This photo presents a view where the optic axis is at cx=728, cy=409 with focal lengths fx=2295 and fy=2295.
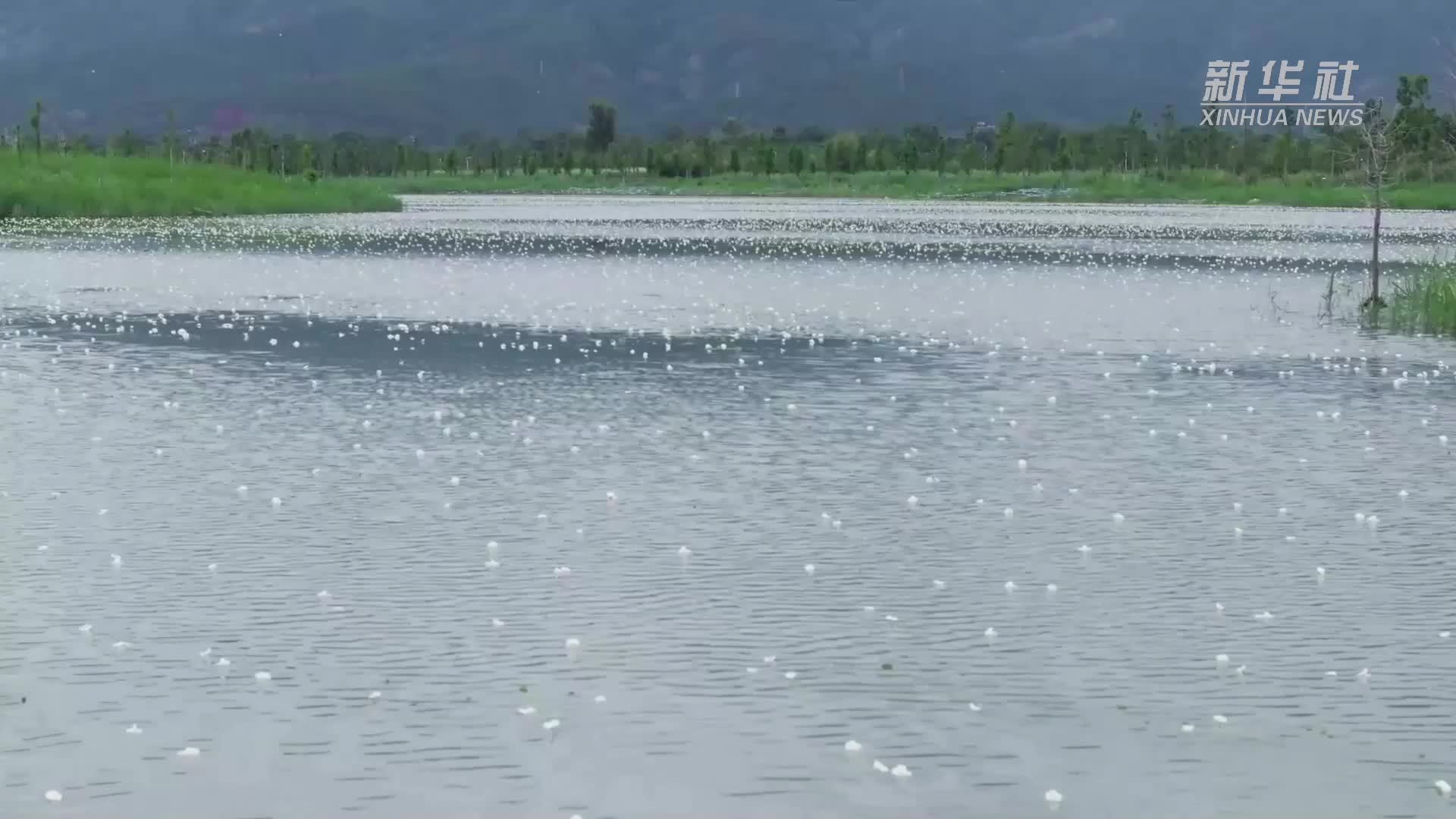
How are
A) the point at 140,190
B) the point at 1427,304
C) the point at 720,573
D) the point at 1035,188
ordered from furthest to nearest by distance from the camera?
1. the point at 1035,188
2. the point at 140,190
3. the point at 1427,304
4. the point at 720,573

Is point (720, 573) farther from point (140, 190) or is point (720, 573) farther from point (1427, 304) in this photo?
point (140, 190)

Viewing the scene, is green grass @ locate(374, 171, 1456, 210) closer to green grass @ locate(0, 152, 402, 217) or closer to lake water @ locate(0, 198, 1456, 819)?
green grass @ locate(0, 152, 402, 217)

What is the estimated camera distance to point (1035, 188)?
6053 inches

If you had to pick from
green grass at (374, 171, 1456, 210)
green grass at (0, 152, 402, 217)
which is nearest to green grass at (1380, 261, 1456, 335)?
green grass at (0, 152, 402, 217)

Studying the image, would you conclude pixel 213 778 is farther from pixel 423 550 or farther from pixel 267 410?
pixel 267 410

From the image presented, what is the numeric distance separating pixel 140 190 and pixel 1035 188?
82.9m

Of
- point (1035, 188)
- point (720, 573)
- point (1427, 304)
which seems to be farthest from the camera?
point (1035, 188)

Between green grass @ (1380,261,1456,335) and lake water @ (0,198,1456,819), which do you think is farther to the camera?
green grass @ (1380,261,1456,335)

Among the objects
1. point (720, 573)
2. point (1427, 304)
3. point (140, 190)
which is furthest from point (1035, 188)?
point (720, 573)

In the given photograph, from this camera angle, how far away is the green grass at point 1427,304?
31812mm

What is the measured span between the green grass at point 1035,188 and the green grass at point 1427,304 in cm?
6748

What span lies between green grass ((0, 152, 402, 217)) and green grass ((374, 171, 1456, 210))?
1837 inches

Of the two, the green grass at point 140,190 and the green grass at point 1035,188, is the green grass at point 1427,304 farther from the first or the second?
the green grass at point 1035,188

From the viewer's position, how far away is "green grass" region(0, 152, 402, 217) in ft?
255
